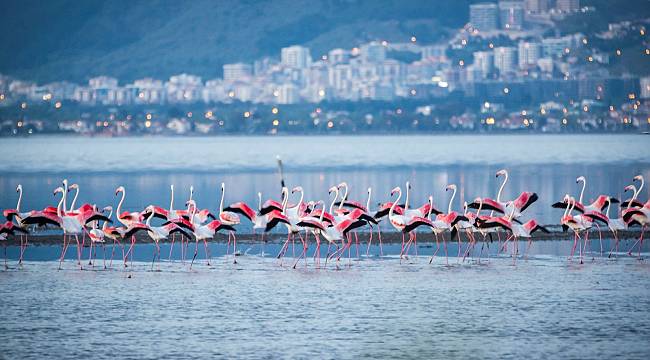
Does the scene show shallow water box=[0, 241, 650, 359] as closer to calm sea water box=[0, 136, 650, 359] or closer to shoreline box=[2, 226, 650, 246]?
calm sea water box=[0, 136, 650, 359]

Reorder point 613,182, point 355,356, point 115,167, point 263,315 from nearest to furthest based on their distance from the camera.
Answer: point 355,356, point 263,315, point 613,182, point 115,167

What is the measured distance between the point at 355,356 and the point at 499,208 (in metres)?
8.52

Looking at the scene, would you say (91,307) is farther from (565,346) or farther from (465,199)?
(465,199)

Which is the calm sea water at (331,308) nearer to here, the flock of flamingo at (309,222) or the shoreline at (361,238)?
the flock of flamingo at (309,222)

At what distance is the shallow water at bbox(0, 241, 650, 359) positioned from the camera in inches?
662

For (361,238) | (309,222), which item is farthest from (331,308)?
(361,238)

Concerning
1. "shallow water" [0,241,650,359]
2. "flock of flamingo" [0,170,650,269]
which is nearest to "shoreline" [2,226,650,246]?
"flock of flamingo" [0,170,650,269]

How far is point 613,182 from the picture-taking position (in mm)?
49219

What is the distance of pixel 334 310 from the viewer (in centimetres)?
1923

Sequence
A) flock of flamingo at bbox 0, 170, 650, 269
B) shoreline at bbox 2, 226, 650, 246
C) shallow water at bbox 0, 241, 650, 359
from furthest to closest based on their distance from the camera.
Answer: shoreline at bbox 2, 226, 650, 246
flock of flamingo at bbox 0, 170, 650, 269
shallow water at bbox 0, 241, 650, 359

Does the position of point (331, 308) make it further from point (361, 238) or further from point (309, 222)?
point (361, 238)

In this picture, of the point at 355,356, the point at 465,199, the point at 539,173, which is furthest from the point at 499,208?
the point at 539,173

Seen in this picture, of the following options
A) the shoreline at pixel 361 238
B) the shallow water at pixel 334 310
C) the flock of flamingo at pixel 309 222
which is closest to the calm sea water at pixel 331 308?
the shallow water at pixel 334 310

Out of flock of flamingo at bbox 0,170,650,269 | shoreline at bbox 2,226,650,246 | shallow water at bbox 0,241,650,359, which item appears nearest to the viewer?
shallow water at bbox 0,241,650,359
